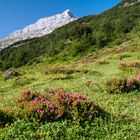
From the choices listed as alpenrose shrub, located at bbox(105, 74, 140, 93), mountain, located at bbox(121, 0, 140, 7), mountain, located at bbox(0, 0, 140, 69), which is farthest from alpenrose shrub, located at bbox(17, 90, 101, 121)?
mountain, located at bbox(121, 0, 140, 7)

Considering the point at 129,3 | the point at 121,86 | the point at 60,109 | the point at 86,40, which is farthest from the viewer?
the point at 129,3

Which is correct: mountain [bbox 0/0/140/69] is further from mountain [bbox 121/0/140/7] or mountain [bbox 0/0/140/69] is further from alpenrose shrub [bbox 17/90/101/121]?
alpenrose shrub [bbox 17/90/101/121]

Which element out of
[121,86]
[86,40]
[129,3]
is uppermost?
[129,3]

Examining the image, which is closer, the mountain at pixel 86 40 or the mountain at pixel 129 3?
the mountain at pixel 86 40

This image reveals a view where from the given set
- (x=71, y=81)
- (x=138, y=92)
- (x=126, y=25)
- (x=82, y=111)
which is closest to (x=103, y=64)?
(x=71, y=81)

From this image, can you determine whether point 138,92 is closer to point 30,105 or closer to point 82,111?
point 82,111

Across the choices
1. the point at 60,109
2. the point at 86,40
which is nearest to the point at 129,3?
the point at 86,40

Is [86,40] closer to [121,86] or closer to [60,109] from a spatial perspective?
[121,86]

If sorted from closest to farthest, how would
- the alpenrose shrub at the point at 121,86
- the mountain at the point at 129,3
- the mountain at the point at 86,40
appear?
the alpenrose shrub at the point at 121,86
the mountain at the point at 86,40
the mountain at the point at 129,3

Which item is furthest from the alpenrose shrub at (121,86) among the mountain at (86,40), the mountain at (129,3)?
the mountain at (129,3)

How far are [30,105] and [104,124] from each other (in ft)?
11.1

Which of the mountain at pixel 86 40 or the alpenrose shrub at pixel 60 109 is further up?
the mountain at pixel 86 40

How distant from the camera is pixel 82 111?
14.9 m

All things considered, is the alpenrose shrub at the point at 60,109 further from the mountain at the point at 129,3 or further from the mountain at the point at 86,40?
the mountain at the point at 129,3
